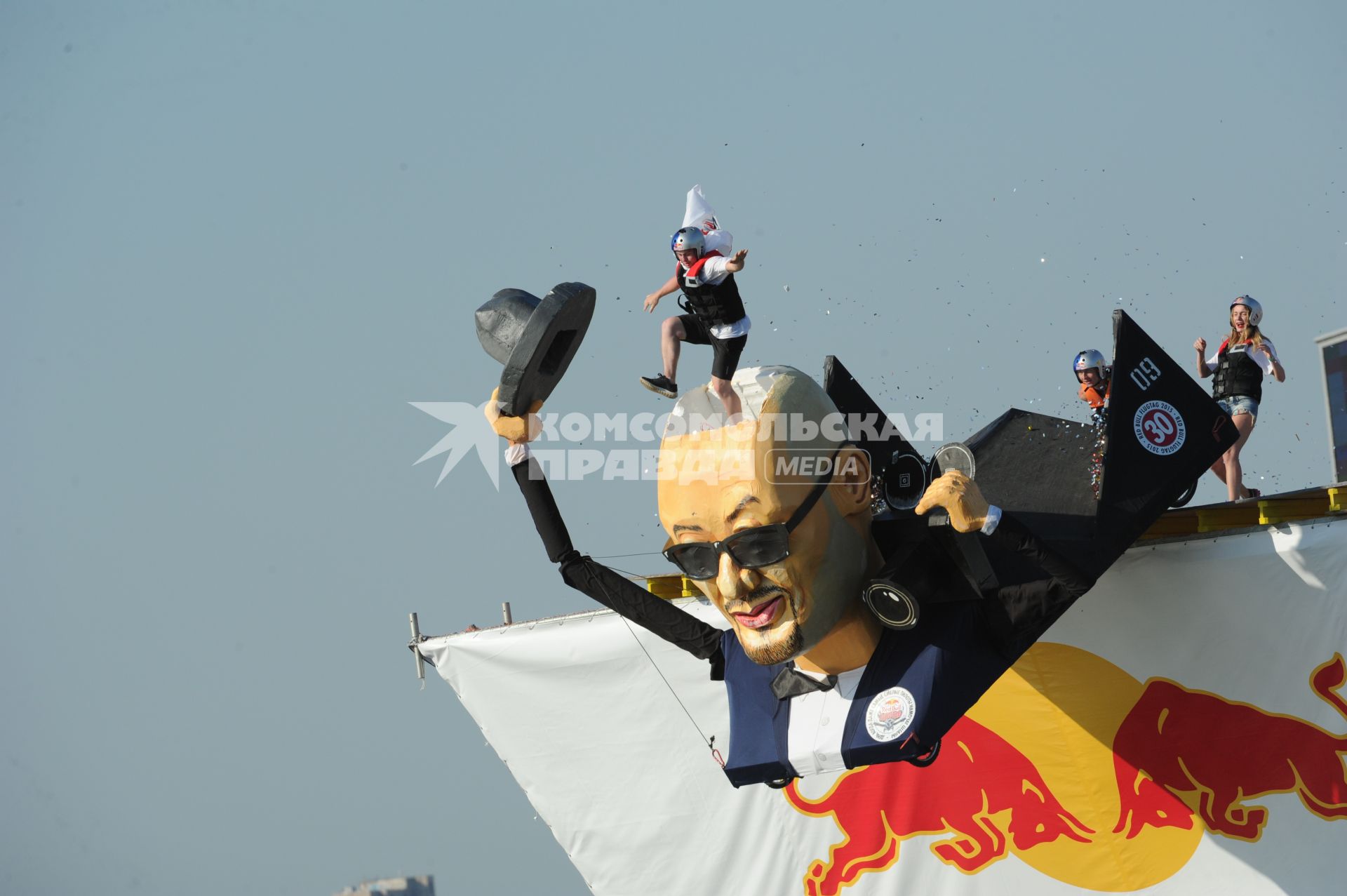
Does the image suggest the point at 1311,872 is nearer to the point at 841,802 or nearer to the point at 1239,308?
the point at 841,802

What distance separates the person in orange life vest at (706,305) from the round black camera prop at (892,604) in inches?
42.8

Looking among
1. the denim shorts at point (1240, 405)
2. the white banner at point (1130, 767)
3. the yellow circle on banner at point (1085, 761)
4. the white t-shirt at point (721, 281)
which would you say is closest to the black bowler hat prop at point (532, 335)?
the white t-shirt at point (721, 281)

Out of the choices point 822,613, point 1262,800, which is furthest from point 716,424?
point 1262,800

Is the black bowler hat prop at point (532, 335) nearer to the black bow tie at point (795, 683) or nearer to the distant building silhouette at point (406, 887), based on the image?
the black bow tie at point (795, 683)

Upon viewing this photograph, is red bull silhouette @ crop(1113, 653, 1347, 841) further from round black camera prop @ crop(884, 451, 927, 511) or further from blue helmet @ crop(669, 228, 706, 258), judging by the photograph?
blue helmet @ crop(669, 228, 706, 258)

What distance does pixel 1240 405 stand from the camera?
779 centimetres

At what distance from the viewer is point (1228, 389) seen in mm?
7828

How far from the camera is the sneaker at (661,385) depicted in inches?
266

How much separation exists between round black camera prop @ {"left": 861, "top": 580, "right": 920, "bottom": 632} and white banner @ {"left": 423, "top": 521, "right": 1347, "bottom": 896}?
174 centimetres

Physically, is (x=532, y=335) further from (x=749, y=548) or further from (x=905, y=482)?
(x=905, y=482)

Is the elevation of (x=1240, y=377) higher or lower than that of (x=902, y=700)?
higher

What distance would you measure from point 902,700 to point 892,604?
1.20ft

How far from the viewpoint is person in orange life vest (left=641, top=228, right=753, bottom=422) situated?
6449 mm

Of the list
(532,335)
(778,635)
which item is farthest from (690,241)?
(778,635)
